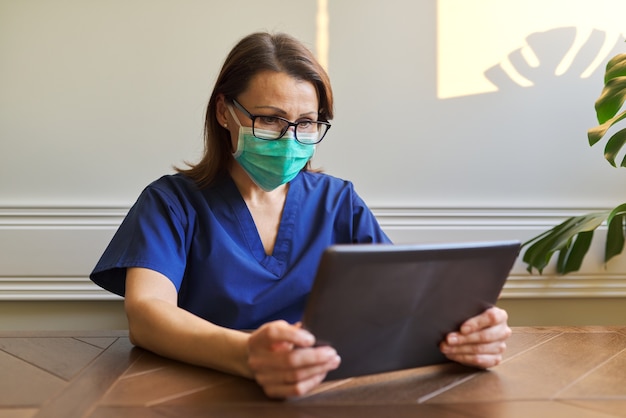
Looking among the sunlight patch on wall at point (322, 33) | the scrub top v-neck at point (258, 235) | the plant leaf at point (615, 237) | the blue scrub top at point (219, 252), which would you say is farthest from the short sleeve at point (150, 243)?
the plant leaf at point (615, 237)

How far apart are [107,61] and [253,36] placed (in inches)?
25.6

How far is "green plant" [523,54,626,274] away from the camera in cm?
178

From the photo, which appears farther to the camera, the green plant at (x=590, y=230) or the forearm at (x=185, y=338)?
the green plant at (x=590, y=230)

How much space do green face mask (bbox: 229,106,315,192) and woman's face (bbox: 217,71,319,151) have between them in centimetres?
4

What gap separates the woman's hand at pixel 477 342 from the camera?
1040 mm

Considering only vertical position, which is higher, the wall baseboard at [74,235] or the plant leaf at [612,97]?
the plant leaf at [612,97]

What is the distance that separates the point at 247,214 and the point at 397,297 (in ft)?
2.25

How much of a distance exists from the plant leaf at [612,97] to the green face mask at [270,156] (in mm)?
801

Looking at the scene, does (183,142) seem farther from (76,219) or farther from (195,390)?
(195,390)

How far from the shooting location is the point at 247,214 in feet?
5.00

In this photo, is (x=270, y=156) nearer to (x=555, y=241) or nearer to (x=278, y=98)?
(x=278, y=98)

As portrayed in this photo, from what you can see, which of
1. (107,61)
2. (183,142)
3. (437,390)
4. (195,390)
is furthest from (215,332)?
(107,61)

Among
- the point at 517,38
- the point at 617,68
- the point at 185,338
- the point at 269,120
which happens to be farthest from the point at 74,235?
the point at 617,68

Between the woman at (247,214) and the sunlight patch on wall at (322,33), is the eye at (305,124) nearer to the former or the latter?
the woman at (247,214)
